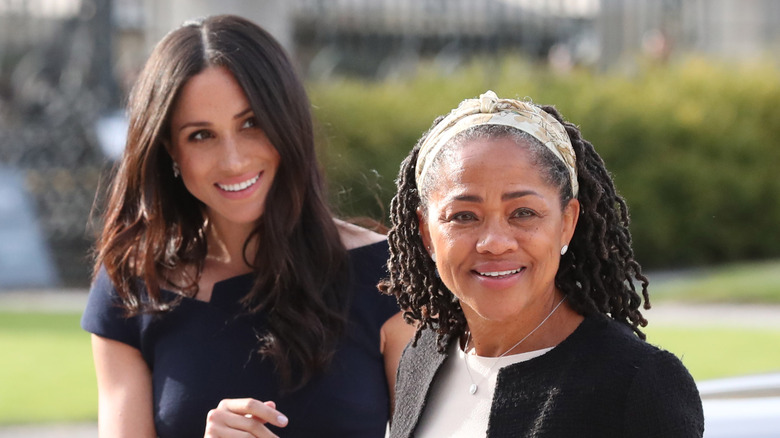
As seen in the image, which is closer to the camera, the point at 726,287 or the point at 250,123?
the point at 250,123

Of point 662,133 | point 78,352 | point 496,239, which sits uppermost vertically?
point 662,133

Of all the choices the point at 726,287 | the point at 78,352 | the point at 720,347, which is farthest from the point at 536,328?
the point at 726,287

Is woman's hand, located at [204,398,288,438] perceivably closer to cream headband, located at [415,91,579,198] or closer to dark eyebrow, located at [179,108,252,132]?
cream headband, located at [415,91,579,198]

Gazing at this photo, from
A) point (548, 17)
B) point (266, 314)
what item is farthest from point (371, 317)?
point (548, 17)

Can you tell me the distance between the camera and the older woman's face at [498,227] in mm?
Answer: 1958

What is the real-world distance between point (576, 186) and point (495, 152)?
0.60 ft

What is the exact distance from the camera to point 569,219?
6.69 feet

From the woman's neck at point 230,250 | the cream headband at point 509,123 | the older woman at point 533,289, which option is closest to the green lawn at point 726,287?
the woman's neck at point 230,250

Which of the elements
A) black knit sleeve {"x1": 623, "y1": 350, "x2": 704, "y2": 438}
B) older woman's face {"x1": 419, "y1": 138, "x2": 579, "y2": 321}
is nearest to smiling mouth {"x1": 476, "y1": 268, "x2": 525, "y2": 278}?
older woman's face {"x1": 419, "y1": 138, "x2": 579, "y2": 321}

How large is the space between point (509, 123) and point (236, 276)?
129 centimetres

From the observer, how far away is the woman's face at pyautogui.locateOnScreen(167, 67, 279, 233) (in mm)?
2932

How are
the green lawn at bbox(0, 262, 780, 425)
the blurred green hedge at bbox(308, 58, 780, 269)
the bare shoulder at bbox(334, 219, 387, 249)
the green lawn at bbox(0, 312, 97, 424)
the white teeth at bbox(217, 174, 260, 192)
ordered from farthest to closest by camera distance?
the blurred green hedge at bbox(308, 58, 780, 269)
the green lawn at bbox(0, 262, 780, 425)
the green lawn at bbox(0, 312, 97, 424)
the bare shoulder at bbox(334, 219, 387, 249)
the white teeth at bbox(217, 174, 260, 192)

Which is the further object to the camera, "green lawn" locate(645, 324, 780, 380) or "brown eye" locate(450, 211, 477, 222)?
"green lawn" locate(645, 324, 780, 380)

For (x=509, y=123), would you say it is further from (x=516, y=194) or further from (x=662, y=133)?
(x=662, y=133)
